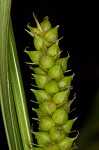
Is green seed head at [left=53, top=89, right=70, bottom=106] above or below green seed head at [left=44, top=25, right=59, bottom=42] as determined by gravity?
below

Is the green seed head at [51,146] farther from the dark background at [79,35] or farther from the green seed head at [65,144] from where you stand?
the dark background at [79,35]

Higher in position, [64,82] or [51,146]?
[64,82]

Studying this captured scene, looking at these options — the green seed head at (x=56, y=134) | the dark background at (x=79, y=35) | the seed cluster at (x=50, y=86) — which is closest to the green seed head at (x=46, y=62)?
the seed cluster at (x=50, y=86)

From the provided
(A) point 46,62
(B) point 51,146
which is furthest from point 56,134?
(A) point 46,62

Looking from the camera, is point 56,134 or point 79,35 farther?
point 79,35

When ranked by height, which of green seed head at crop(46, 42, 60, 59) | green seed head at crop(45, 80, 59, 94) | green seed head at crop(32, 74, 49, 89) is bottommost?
green seed head at crop(45, 80, 59, 94)

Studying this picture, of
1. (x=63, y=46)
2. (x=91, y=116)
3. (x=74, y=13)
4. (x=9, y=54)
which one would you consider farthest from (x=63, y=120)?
(x=74, y=13)

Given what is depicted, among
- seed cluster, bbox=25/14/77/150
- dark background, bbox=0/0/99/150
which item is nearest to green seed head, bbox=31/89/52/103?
seed cluster, bbox=25/14/77/150

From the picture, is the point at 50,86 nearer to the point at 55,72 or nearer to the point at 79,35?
the point at 55,72

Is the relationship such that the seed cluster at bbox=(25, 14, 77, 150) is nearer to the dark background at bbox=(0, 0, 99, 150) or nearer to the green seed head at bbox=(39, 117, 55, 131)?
the green seed head at bbox=(39, 117, 55, 131)
